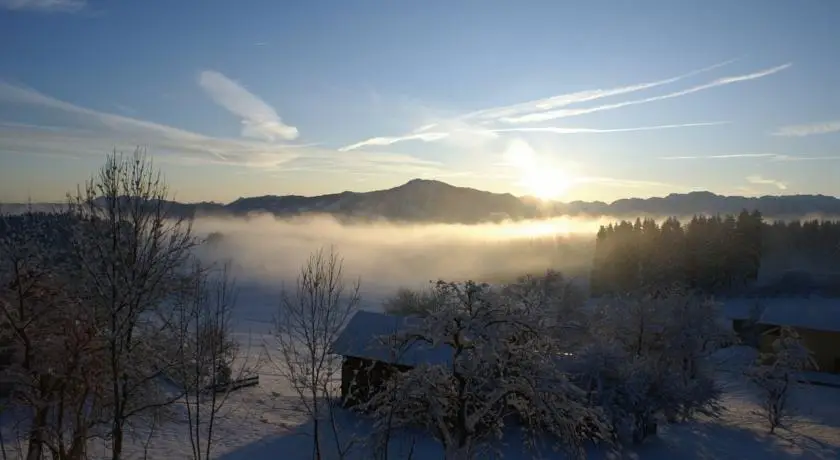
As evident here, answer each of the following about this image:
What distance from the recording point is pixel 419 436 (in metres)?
21.8

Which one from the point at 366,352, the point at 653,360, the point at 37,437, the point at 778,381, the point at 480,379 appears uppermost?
the point at 480,379

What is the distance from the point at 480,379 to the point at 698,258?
234 ft

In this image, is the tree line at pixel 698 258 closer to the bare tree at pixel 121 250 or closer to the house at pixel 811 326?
the house at pixel 811 326

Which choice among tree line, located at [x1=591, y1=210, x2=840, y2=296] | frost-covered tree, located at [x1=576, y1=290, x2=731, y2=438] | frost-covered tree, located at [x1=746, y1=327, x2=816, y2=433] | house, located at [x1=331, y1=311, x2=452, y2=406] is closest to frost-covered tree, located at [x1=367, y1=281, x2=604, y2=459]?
frost-covered tree, located at [x1=576, y1=290, x2=731, y2=438]

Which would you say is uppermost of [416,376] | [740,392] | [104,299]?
[104,299]

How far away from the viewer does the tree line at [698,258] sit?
72.6 metres

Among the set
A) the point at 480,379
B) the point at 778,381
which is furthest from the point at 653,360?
the point at 480,379

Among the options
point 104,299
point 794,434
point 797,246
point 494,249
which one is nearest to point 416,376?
point 104,299

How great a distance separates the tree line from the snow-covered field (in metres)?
33.4

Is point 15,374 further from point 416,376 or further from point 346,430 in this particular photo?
point 346,430

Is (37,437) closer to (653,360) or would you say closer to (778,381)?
(653,360)

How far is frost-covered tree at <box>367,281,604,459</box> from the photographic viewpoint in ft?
32.6

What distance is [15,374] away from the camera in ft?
40.9

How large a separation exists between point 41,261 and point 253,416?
14.5m
